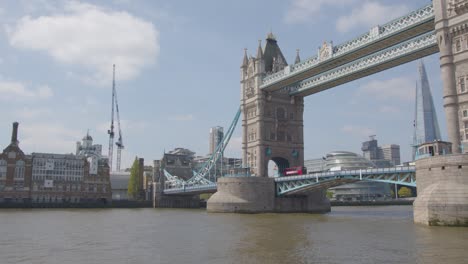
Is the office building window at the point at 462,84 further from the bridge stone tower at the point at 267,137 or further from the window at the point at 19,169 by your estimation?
the window at the point at 19,169

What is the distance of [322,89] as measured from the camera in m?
77.1

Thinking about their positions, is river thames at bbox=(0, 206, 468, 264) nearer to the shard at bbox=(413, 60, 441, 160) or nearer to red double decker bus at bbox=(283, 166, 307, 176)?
red double decker bus at bbox=(283, 166, 307, 176)

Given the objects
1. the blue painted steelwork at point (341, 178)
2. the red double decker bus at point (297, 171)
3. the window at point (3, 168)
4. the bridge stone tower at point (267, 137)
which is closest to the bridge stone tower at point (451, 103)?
the blue painted steelwork at point (341, 178)

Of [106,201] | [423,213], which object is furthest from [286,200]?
[106,201]

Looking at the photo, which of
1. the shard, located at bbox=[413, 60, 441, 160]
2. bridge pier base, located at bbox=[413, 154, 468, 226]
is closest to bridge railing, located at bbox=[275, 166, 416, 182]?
bridge pier base, located at bbox=[413, 154, 468, 226]

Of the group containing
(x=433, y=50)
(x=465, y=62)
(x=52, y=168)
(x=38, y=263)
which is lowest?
(x=38, y=263)

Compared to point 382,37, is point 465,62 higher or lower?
lower

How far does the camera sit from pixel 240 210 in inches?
Result: 2783

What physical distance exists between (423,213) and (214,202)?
39495 millimetres

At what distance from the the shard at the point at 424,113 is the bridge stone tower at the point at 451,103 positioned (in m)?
135

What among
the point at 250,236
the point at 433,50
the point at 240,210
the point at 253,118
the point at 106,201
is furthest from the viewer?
the point at 106,201

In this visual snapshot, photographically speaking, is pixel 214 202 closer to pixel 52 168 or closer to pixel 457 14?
pixel 457 14

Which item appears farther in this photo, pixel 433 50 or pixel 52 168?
pixel 52 168

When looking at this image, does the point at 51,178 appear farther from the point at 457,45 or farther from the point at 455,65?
the point at 457,45
